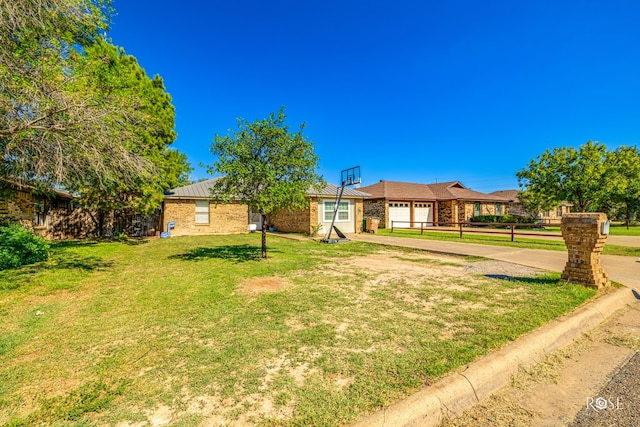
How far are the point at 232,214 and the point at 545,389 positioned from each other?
19.4 metres

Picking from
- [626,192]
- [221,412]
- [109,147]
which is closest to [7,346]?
[221,412]

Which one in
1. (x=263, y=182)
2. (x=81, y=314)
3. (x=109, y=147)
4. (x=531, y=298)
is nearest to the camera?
(x=81, y=314)

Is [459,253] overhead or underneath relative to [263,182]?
underneath

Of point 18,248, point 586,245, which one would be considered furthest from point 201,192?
point 586,245

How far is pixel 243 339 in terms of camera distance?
142 inches

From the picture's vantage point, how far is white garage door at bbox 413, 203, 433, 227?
26875 mm

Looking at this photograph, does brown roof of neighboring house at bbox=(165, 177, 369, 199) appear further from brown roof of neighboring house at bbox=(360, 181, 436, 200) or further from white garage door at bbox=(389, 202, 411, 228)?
white garage door at bbox=(389, 202, 411, 228)

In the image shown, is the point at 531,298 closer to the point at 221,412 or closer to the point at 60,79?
the point at 221,412

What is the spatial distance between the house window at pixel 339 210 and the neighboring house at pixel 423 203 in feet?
17.6

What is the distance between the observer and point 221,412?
7.55 feet

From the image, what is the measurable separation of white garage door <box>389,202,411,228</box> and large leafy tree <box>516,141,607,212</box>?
9404 millimetres

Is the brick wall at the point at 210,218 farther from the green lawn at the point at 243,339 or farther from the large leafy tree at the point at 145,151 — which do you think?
the green lawn at the point at 243,339

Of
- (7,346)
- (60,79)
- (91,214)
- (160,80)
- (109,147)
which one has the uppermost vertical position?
(160,80)

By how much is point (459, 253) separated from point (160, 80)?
57.1ft
